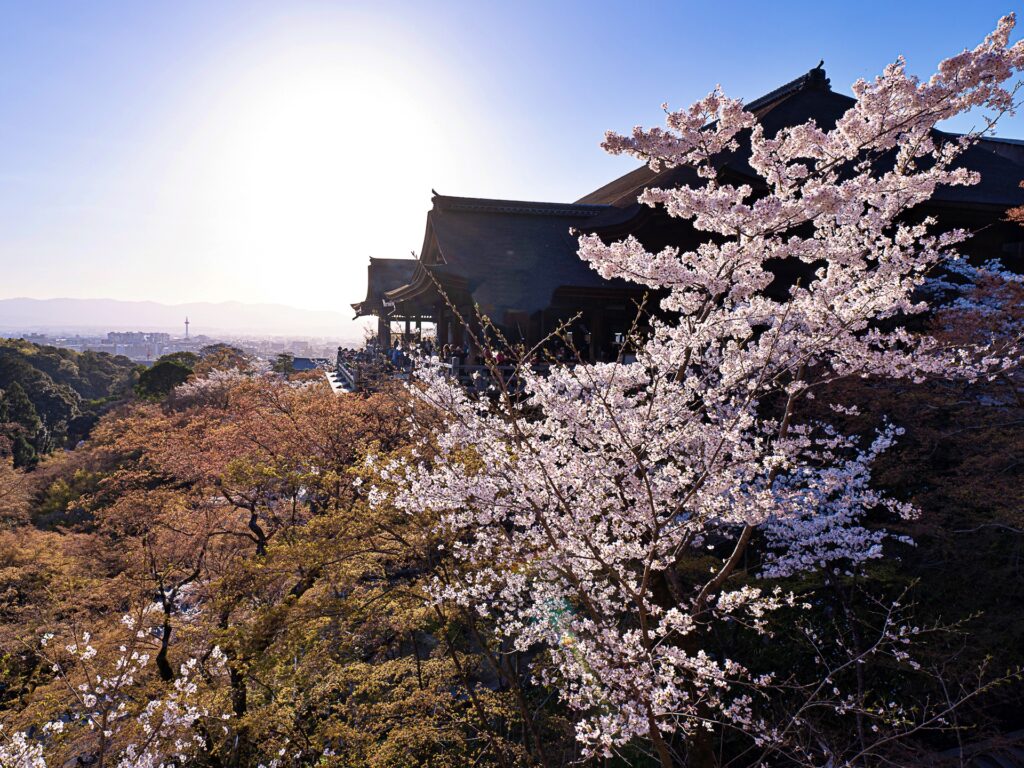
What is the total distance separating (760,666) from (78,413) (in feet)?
127

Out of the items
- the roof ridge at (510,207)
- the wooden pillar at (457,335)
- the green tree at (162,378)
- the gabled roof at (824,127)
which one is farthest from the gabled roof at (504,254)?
the green tree at (162,378)

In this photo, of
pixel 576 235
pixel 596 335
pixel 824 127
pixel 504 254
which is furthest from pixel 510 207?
pixel 824 127

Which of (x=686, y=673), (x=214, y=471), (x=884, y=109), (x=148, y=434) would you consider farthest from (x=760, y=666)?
(x=148, y=434)

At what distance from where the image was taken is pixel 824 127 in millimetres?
14211

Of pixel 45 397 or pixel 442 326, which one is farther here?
pixel 45 397

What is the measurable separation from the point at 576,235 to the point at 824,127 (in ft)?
23.5

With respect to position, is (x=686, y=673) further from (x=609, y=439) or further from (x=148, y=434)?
(x=148, y=434)

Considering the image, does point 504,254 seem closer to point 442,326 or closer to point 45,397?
point 442,326

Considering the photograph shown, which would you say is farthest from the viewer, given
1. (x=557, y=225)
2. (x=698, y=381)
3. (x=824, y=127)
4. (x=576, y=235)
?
(x=557, y=225)

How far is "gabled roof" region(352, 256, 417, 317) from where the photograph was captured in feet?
88.8

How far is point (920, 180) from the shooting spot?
171 inches

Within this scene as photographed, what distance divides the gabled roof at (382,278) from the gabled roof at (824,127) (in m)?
14.5

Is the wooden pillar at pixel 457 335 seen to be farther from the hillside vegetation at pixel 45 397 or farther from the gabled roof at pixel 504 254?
the hillside vegetation at pixel 45 397

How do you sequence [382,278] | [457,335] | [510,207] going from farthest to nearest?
[382,278]
[510,207]
[457,335]
